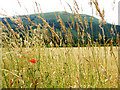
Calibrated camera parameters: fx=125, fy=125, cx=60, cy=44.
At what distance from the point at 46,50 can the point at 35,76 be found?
0.45 meters

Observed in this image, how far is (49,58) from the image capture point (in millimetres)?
1585

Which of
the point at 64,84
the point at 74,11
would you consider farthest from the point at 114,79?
the point at 74,11

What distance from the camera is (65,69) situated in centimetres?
137

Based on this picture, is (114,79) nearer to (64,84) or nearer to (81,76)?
(81,76)

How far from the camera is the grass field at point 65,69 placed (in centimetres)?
120

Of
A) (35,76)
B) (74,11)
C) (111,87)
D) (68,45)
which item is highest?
(74,11)

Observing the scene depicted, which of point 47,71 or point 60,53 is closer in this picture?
point 47,71

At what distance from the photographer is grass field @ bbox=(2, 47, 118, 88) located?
3.95ft

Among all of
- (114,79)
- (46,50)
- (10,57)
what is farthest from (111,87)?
(10,57)

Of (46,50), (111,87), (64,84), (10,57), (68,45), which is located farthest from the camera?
(46,50)

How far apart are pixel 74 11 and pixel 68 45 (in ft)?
1.31

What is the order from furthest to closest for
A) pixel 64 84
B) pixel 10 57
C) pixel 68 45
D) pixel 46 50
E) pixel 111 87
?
pixel 46 50
pixel 10 57
pixel 68 45
pixel 64 84
pixel 111 87

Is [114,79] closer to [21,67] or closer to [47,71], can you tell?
[47,71]

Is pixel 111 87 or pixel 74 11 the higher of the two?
pixel 74 11
